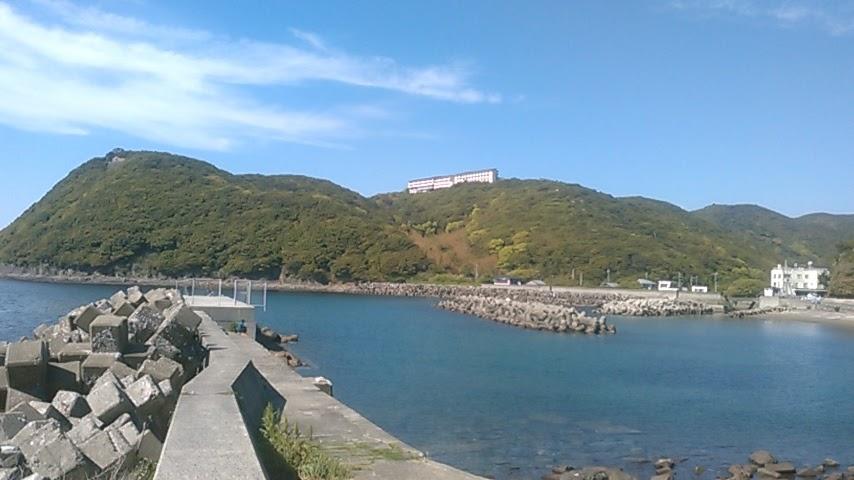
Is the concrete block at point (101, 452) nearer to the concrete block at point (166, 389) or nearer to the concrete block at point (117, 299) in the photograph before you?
the concrete block at point (166, 389)

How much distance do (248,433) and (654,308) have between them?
235 feet

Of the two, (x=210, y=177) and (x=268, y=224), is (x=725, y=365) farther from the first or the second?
(x=210, y=177)

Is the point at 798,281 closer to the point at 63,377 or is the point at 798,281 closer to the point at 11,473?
the point at 63,377

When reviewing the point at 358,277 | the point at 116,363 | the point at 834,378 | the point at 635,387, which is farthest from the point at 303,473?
the point at 358,277

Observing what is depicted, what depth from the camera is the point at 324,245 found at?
124m

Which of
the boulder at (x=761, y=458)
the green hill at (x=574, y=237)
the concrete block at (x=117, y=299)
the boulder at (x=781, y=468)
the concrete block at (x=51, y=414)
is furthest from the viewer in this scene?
the green hill at (x=574, y=237)

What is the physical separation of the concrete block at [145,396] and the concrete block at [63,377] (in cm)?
204

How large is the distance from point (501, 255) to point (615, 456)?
10428cm

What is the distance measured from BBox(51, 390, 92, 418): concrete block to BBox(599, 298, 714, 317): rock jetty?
65.3 metres

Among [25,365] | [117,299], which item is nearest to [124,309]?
[117,299]

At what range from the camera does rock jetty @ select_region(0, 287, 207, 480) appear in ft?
20.1

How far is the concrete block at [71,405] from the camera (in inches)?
306

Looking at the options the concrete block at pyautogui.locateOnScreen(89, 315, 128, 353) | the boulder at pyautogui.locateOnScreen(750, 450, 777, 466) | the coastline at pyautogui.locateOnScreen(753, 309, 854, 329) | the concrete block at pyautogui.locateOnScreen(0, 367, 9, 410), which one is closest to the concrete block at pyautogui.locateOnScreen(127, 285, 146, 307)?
the concrete block at pyautogui.locateOnScreen(89, 315, 128, 353)

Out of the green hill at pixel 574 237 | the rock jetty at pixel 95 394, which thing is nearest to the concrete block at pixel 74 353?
the rock jetty at pixel 95 394
